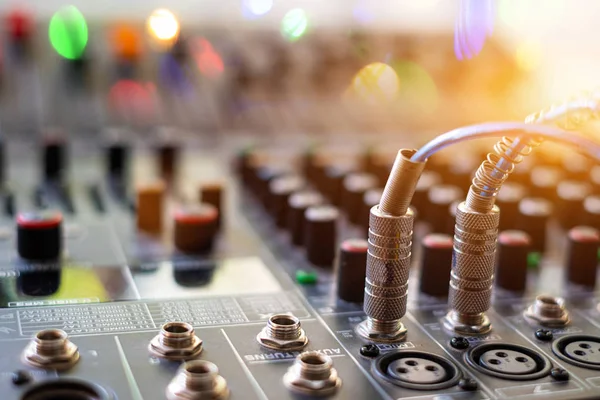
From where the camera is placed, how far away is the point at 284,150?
96.8 inches

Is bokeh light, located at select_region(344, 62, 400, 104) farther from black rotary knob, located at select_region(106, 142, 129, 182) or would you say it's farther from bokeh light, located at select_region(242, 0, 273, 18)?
black rotary knob, located at select_region(106, 142, 129, 182)

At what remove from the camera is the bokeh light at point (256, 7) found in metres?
2.80

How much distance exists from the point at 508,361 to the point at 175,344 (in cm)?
48

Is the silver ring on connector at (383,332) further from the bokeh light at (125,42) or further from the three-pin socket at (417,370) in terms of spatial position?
the bokeh light at (125,42)

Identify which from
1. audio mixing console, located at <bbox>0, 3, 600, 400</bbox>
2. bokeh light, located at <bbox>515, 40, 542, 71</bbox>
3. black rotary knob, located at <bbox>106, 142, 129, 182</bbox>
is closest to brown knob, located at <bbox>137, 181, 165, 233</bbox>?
audio mixing console, located at <bbox>0, 3, 600, 400</bbox>

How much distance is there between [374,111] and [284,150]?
0.40 meters

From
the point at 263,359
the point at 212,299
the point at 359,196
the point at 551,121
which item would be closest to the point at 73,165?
the point at 359,196

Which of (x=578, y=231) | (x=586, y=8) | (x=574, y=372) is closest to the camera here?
(x=574, y=372)

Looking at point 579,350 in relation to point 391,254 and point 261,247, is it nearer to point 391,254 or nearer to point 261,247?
point 391,254

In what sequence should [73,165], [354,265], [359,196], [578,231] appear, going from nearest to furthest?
1. [354,265]
2. [578,231]
3. [359,196]
4. [73,165]

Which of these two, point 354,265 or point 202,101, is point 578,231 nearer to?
point 354,265

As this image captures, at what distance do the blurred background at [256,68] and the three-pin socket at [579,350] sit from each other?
1477mm

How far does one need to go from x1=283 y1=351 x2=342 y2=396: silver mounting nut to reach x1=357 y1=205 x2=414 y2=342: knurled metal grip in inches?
6.5

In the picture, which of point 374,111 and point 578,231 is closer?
point 578,231
